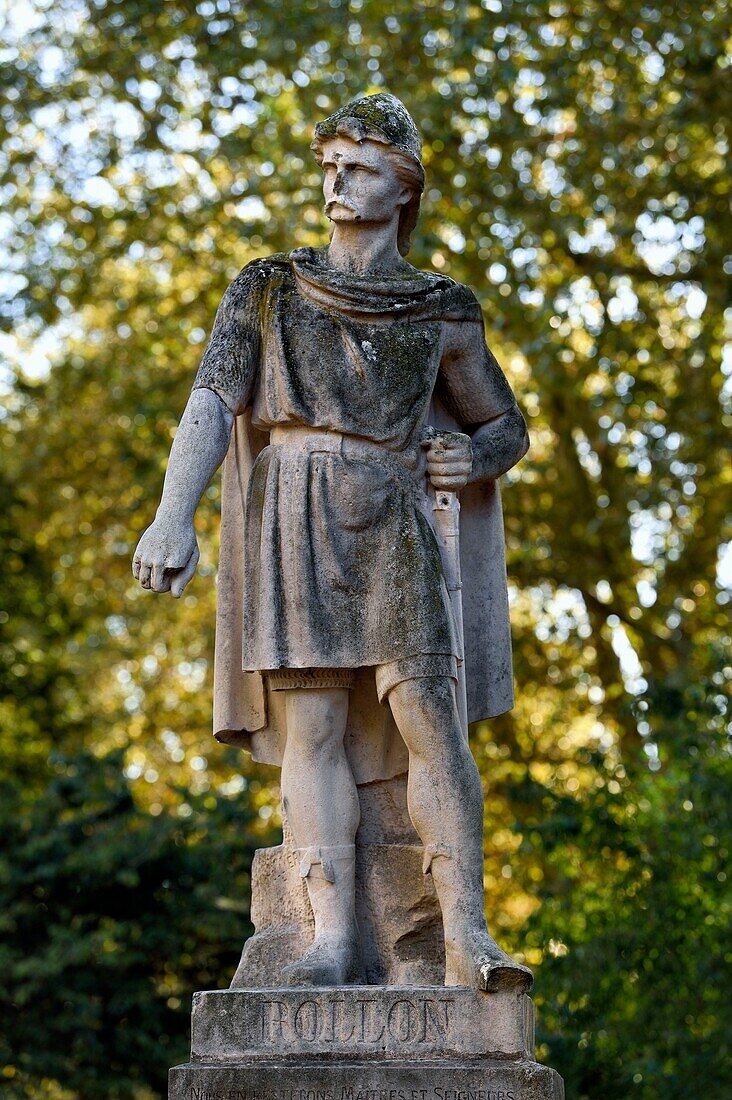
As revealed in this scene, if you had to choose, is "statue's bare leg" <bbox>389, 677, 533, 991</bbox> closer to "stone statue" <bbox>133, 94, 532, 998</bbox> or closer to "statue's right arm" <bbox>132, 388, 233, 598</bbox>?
"stone statue" <bbox>133, 94, 532, 998</bbox>

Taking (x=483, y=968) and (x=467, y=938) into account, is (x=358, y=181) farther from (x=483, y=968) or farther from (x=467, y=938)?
(x=483, y=968)

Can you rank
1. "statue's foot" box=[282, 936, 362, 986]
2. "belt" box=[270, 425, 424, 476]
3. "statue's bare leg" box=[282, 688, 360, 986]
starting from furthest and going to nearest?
"belt" box=[270, 425, 424, 476]
"statue's bare leg" box=[282, 688, 360, 986]
"statue's foot" box=[282, 936, 362, 986]

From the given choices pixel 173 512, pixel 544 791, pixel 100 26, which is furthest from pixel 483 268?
pixel 173 512

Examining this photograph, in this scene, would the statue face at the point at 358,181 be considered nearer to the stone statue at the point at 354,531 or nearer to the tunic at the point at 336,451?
the stone statue at the point at 354,531

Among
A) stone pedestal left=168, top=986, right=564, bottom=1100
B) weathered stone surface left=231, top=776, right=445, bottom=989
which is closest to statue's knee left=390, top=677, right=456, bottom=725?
weathered stone surface left=231, top=776, right=445, bottom=989

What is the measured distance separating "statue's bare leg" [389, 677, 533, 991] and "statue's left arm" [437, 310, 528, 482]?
0.99 meters

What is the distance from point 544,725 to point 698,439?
11.8ft

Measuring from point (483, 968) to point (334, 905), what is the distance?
68 cm

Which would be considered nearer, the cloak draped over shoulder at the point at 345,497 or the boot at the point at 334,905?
the boot at the point at 334,905

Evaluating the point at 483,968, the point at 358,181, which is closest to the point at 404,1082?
the point at 483,968

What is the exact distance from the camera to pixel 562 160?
54.4 ft

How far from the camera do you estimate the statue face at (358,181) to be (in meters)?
7.12

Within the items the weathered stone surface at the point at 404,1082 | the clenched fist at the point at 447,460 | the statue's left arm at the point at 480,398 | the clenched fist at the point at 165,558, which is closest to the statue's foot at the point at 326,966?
the weathered stone surface at the point at 404,1082

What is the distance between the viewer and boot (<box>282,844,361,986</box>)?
654 cm
